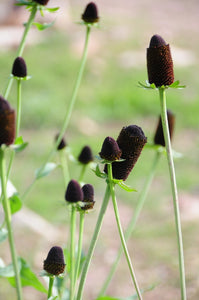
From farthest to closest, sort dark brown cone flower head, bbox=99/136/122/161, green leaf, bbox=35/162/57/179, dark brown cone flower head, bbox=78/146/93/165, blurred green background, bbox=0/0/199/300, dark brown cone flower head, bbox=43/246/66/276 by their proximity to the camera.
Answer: blurred green background, bbox=0/0/199/300, dark brown cone flower head, bbox=78/146/93/165, green leaf, bbox=35/162/57/179, dark brown cone flower head, bbox=43/246/66/276, dark brown cone flower head, bbox=99/136/122/161

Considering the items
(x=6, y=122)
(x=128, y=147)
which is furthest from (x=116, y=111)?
(x=6, y=122)

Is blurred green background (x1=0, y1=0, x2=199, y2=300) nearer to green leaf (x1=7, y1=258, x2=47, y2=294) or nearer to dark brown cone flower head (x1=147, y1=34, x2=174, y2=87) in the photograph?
green leaf (x1=7, y1=258, x2=47, y2=294)

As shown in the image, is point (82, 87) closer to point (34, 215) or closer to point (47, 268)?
point (34, 215)

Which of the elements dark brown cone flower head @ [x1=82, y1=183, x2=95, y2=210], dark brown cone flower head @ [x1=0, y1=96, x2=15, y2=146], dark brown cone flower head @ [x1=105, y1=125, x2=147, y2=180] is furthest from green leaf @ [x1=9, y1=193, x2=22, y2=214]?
dark brown cone flower head @ [x1=0, y1=96, x2=15, y2=146]

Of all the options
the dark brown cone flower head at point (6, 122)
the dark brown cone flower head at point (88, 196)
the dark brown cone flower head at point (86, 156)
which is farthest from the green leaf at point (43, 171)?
the dark brown cone flower head at point (6, 122)

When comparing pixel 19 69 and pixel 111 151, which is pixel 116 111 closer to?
Answer: pixel 19 69

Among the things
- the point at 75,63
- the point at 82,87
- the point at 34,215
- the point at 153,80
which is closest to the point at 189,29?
the point at 75,63
